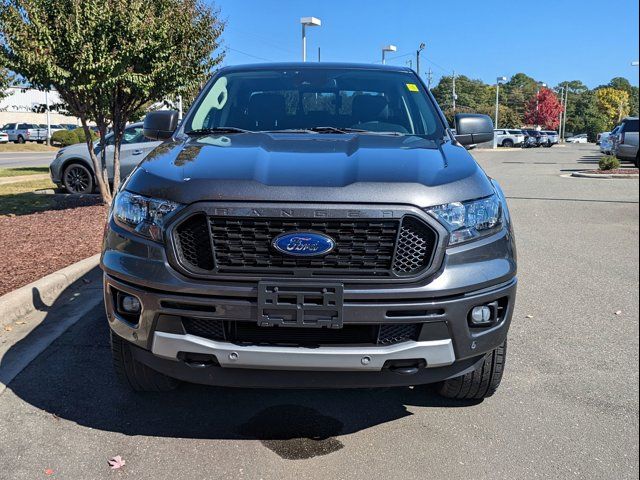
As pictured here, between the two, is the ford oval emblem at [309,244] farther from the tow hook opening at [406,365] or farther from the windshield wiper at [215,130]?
the windshield wiper at [215,130]

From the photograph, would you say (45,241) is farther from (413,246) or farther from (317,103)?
(413,246)

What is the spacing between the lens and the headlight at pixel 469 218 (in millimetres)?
2830

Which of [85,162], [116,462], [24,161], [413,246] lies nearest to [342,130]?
[413,246]

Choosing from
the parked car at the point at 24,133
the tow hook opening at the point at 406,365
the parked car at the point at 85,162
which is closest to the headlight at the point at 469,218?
the tow hook opening at the point at 406,365

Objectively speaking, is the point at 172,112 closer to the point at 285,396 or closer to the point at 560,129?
the point at 285,396

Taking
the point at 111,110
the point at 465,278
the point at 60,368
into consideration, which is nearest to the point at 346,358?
the point at 465,278

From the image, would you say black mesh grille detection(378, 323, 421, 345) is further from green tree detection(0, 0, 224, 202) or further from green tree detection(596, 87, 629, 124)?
green tree detection(596, 87, 629, 124)

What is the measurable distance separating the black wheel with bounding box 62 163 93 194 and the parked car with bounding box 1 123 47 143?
4180cm

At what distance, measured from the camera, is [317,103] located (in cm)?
445

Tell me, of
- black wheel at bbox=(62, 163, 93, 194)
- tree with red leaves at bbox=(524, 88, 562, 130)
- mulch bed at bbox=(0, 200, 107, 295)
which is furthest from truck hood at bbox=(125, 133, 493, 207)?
tree with red leaves at bbox=(524, 88, 562, 130)

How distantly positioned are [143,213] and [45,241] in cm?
538

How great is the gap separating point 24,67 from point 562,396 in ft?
28.2

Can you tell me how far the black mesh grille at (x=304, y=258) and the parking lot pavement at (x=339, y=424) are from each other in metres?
0.95

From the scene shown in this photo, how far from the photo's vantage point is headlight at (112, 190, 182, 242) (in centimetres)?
288
